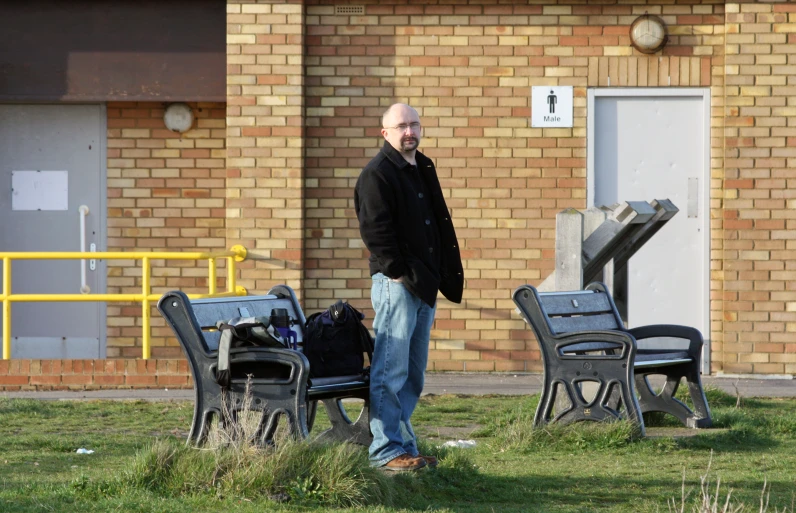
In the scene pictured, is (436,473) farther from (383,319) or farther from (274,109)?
(274,109)

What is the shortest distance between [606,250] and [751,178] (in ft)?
11.5

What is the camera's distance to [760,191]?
11.5m

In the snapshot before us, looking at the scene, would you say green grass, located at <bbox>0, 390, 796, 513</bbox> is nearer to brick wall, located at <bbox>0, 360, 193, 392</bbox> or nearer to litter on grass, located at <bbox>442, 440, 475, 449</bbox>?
litter on grass, located at <bbox>442, 440, 475, 449</bbox>

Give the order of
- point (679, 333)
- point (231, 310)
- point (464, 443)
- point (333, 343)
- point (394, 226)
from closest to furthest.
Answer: point (394, 226) < point (333, 343) < point (231, 310) < point (464, 443) < point (679, 333)

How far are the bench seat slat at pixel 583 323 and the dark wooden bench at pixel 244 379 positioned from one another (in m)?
1.66

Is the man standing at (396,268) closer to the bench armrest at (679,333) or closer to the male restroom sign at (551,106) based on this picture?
the bench armrest at (679,333)

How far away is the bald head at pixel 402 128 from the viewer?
6.22m

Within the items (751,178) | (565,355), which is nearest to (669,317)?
A: (751,178)

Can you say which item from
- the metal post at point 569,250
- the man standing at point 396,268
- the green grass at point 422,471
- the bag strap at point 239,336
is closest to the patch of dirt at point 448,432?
the green grass at point 422,471

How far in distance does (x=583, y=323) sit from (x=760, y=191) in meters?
→ 4.13

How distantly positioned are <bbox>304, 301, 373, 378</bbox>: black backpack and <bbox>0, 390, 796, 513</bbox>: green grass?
66cm

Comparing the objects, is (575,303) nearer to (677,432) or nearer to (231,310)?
(677,432)

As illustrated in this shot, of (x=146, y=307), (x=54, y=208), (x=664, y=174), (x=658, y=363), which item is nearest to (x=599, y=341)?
(x=658, y=363)

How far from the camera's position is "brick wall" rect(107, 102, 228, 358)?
12258mm
